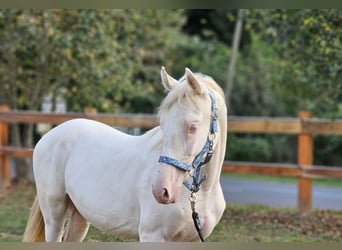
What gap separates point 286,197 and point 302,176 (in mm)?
3001

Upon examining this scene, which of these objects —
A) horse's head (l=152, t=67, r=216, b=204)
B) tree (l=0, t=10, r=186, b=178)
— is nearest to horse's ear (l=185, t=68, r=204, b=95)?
horse's head (l=152, t=67, r=216, b=204)

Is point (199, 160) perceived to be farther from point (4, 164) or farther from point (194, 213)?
point (4, 164)

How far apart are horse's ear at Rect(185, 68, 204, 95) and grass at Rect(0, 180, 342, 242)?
Result: 2.04m

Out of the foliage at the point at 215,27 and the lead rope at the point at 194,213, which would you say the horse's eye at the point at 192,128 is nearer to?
the lead rope at the point at 194,213

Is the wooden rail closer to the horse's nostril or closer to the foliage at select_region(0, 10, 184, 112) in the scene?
the foliage at select_region(0, 10, 184, 112)

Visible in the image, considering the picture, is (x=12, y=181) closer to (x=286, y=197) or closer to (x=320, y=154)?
(x=286, y=197)

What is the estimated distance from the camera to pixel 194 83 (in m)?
2.56

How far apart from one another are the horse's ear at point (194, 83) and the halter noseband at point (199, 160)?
5.2 inches

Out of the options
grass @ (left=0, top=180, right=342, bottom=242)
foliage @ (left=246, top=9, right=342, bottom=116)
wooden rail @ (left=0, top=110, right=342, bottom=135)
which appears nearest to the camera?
grass @ (left=0, top=180, right=342, bottom=242)

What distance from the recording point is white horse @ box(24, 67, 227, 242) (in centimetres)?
254

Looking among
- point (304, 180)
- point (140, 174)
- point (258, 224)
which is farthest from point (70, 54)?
point (140, 174)

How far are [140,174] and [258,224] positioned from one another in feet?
9.95

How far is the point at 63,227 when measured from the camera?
357 cm

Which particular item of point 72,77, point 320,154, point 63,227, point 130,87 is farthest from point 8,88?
point 320,154
